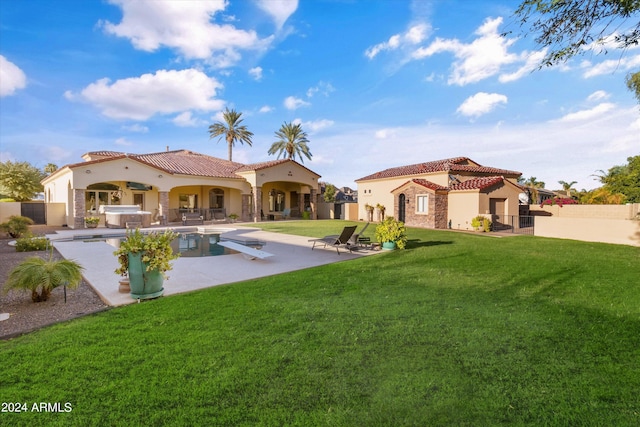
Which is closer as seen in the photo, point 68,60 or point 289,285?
point 289,285

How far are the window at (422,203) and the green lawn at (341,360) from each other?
18075 mm

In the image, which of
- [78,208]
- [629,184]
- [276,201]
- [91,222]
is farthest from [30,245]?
[629,184]

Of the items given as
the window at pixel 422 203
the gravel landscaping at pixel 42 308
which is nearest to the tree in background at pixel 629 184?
the window at pixel 422 203

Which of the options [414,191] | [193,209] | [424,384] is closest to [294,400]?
[424,384]

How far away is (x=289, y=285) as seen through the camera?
23.4 feet

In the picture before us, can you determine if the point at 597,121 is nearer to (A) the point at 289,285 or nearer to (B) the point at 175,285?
(A) the point at 289,285

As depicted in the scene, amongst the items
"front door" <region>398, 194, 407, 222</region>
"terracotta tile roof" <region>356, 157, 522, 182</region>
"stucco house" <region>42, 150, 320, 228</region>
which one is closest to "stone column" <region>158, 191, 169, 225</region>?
"stucco house" <region>42, 150, 320, 228</region>

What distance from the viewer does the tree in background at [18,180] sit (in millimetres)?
30891

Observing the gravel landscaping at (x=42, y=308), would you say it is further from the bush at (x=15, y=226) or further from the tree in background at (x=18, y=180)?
the tree in background at (x=18, y=180)

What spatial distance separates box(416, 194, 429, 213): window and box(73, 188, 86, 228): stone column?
80.0 feet

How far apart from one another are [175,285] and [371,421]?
5.79 meters

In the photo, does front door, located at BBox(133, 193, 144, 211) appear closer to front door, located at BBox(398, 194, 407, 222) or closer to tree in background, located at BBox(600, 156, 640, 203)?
front door, located at BBox(398, 194, 407, 222)

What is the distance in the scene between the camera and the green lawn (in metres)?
2.84

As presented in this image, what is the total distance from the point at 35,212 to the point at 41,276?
955 inches
